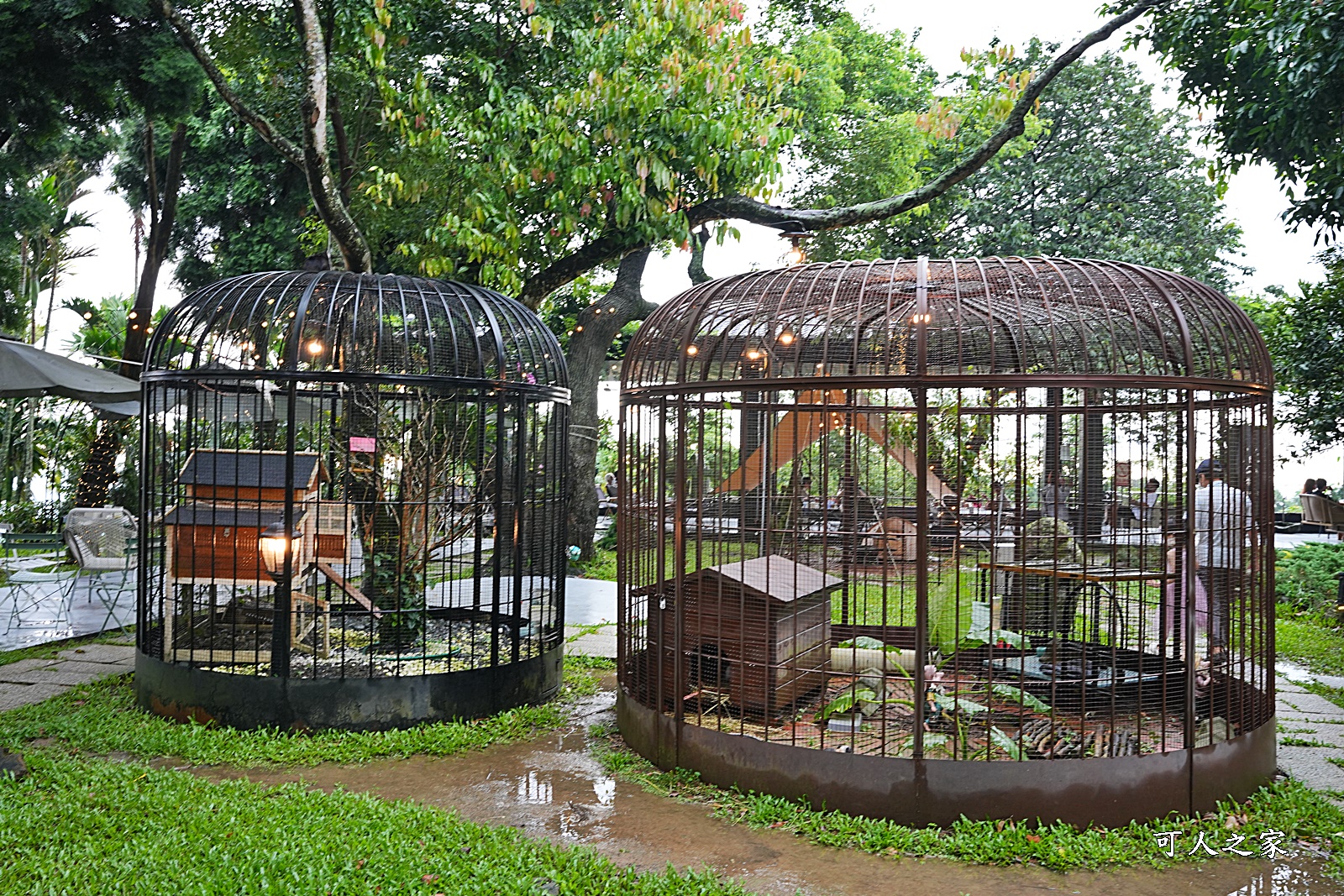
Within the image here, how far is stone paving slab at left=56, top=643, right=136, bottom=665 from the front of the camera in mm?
8805

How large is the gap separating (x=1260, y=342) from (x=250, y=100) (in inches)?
469

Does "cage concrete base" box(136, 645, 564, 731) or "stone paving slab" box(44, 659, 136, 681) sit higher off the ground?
"cage concrete base" box(136, 645, 564, 731)

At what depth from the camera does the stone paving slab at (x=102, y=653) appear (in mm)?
8805

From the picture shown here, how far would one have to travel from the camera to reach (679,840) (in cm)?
499

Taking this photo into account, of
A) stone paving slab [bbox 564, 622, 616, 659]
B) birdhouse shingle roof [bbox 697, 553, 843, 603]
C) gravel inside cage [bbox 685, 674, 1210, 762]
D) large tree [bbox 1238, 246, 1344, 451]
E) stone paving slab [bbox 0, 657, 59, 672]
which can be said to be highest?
large tree [bbox 1238, 246, 1344, 451]

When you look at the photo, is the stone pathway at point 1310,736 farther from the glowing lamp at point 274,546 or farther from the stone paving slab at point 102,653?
the stone paving slab at point 102,653

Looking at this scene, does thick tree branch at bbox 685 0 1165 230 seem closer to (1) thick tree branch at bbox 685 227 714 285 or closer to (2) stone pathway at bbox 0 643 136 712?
(1) thick tree branch at bbox 685 227 714 285

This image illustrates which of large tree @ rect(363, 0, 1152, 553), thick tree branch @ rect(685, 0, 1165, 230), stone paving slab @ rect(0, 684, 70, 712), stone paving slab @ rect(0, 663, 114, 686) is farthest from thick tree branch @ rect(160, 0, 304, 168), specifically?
thick tree branch @ rect(685, 0, 1165, 230)

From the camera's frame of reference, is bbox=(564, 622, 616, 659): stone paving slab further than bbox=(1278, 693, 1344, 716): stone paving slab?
Yes

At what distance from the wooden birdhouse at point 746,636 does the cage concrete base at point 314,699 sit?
4.87ft

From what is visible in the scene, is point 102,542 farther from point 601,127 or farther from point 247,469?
point 601,127

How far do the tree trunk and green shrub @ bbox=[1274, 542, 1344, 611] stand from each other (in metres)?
9.22

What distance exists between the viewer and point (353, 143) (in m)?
11.6

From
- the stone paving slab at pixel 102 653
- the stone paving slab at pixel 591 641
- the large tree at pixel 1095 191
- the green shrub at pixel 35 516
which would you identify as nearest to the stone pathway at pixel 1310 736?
the stone paving slab at pixel 591 641
